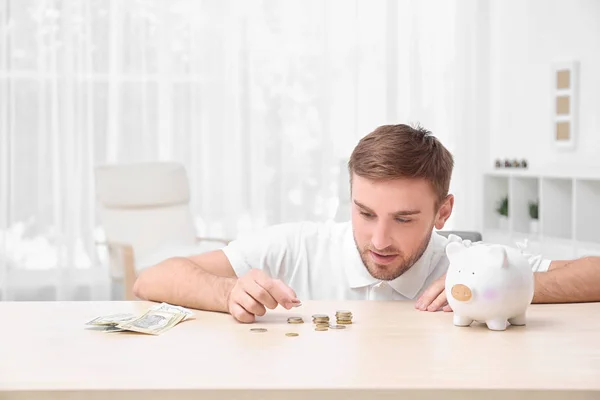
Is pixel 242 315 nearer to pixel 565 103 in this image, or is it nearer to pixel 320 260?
pixel 320 260

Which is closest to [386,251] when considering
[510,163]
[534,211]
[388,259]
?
[388,259]

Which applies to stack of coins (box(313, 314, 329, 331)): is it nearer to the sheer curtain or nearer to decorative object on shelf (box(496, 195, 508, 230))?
the sheer curtain

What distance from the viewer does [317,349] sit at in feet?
4.91

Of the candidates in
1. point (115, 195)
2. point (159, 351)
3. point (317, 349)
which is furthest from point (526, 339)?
point (115, 195)

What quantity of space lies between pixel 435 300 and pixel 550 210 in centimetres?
344

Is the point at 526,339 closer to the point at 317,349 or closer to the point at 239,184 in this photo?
the point at 317,349

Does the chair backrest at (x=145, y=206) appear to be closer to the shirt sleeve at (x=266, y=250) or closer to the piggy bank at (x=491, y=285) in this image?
the shirt sleeve at (x=266, y=250)

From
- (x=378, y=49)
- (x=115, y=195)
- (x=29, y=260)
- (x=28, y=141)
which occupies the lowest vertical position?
(x=29, y=260)

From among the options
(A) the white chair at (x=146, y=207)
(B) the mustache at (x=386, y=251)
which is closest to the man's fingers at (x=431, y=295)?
(B) the mustache at (x=386, y=251)

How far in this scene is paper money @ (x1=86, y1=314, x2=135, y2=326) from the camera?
5.53ft

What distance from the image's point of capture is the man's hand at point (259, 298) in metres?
1.74

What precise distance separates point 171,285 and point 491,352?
0.80m

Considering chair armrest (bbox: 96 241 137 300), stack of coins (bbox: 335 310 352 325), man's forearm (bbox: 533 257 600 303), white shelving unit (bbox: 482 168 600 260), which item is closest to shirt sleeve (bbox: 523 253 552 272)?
man's forearm (bbox: 533 257 600 303)

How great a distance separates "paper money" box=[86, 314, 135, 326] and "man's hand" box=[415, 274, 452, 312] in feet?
2.03
